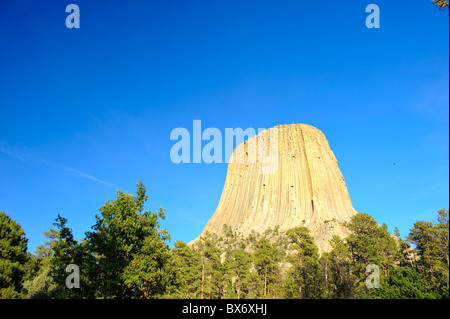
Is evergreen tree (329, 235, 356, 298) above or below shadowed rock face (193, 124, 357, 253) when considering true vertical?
below

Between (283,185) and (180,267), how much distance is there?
87420 millimetres

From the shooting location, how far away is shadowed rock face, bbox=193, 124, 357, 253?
108125 millimetres

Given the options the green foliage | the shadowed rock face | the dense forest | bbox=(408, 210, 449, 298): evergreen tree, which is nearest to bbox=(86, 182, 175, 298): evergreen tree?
the dense forest

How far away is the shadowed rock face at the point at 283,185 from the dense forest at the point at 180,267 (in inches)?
2242

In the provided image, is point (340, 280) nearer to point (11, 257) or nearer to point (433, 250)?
point (433, 250)

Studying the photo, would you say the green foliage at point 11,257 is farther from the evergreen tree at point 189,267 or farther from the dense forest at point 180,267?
the evergreen tree at point 189,267

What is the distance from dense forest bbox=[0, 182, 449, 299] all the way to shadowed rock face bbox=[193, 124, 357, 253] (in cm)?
5696

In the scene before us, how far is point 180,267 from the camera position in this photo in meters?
34.7

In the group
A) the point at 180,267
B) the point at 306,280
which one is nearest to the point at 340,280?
the point at 306,280

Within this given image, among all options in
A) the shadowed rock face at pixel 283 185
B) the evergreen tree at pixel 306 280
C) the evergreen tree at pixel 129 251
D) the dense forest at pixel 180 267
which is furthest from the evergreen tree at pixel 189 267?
the shadowed rock face at pixel 283 185

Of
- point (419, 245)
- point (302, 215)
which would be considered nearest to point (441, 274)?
point (419, 245)

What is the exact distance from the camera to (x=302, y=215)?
107125 millimetres

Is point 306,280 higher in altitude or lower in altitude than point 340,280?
lower

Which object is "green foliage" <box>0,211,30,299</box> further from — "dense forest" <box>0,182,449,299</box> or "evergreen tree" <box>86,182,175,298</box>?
"evergreen tree" <box>86,182,175,298</box>
